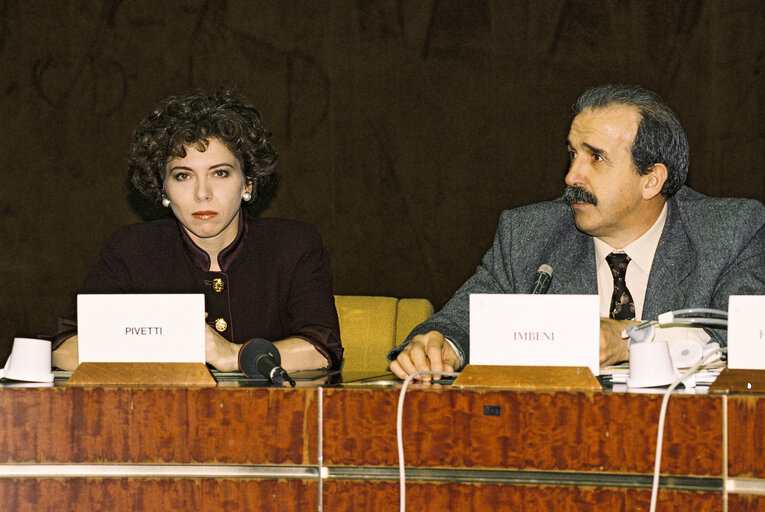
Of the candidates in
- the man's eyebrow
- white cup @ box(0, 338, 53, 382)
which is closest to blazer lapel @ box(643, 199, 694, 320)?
the man's eyebrow

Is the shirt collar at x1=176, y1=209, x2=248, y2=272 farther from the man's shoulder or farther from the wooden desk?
the wooden desk

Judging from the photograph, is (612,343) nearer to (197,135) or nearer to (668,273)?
(668,273)

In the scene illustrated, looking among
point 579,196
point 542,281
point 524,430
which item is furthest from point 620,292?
point 524,430

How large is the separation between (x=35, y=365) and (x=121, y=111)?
2028 millimetres

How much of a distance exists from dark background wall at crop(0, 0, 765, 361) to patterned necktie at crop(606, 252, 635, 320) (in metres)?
1.08

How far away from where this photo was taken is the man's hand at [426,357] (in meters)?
1.45

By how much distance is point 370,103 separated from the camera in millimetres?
3133

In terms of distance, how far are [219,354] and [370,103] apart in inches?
68.3

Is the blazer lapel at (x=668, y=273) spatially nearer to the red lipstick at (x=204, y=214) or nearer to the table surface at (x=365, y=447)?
the table surface at (x=365, y=447)

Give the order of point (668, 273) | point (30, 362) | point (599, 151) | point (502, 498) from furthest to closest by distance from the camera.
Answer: point (599, 151)
point (668, 273)
point (30, 362)
point (502, 498)

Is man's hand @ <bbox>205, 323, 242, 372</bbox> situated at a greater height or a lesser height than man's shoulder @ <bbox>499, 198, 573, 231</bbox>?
lesser

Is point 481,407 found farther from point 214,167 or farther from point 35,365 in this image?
point 214,167

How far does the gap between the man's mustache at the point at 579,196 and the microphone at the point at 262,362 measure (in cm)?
87

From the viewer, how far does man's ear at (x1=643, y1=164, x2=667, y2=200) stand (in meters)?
2.01
